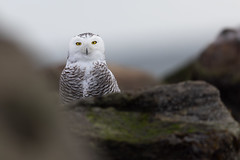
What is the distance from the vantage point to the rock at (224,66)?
15.7 metres

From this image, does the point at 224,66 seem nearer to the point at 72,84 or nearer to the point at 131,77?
the point at 131,77

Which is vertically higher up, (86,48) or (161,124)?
(86,48)

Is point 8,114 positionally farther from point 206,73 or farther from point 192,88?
point 206,73

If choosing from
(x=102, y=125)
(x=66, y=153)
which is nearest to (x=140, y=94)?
(x=102, y=125)

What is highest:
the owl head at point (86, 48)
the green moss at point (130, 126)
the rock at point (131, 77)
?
the owl head at point (86, 48)

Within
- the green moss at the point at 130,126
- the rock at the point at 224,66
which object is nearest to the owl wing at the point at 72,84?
the green moss at the point at 130,126

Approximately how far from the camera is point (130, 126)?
19.7ft

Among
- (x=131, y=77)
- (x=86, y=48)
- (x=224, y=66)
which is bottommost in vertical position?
(x=131, y=77)

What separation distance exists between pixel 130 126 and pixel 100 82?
2903 mm

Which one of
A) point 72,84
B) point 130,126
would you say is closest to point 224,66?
point 72,84

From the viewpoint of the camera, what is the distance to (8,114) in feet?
10.9

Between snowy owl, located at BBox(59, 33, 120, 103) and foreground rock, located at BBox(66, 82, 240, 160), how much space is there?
2363 millimetres

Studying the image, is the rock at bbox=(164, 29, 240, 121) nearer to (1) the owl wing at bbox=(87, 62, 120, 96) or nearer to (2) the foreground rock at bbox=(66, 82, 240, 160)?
(1) the owl wing at bbox=(87, 62, 120, 96)

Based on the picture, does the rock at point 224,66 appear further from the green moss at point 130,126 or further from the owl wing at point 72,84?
the green moss at point 130,126
